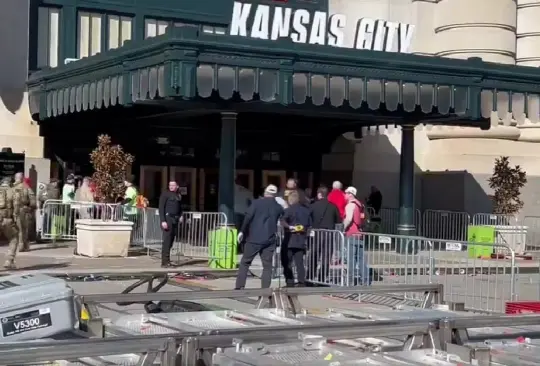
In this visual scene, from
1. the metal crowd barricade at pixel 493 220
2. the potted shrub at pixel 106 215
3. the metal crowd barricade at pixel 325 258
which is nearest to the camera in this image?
the metal crowd barricade at pixel 325 258

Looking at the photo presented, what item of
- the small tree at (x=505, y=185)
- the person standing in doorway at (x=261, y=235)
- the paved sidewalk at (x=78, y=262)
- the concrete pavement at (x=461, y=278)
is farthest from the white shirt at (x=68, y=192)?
the small tree at (x=505, y=185)

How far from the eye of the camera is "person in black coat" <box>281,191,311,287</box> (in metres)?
14.2

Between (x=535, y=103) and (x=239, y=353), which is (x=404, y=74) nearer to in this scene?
(x=535, y=103)

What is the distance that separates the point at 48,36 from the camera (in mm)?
24656

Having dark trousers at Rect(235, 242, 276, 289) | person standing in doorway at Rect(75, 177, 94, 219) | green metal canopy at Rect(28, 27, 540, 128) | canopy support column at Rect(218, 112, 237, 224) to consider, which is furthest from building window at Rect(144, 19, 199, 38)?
dark trousers at Rect(235, 242, 276, 289)

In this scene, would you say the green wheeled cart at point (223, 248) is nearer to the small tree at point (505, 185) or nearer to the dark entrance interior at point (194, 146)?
the dark entrance interior at point (194, 146)

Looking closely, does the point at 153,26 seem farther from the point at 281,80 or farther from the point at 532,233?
the point at 532,233

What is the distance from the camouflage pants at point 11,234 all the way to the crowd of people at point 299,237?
436 cm

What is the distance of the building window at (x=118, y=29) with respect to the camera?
83.9 ft

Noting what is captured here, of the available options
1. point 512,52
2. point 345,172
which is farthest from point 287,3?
point 512,52

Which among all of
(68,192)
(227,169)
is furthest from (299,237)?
(68,192)

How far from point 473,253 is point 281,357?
10.9 metres

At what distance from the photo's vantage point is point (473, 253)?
14.7 m

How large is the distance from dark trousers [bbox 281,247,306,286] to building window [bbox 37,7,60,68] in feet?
41.9
